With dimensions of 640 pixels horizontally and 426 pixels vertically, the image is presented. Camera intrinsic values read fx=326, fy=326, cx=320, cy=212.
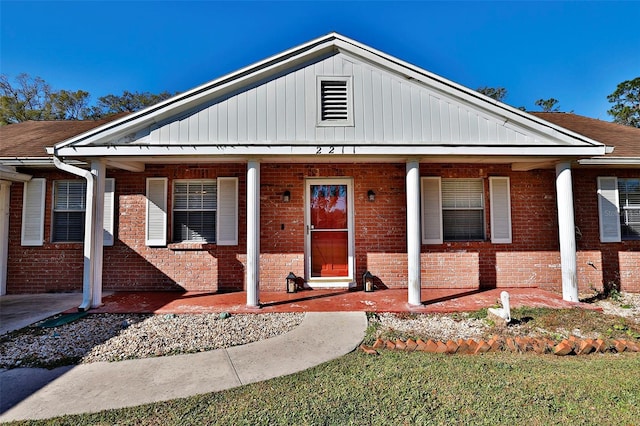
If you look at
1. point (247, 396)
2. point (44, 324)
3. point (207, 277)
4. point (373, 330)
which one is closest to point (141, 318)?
point (44, 324)

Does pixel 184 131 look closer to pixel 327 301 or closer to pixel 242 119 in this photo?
pixel 242 119

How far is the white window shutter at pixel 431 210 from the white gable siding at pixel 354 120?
1592 mm

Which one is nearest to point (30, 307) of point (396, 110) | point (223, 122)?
point (223, 122)

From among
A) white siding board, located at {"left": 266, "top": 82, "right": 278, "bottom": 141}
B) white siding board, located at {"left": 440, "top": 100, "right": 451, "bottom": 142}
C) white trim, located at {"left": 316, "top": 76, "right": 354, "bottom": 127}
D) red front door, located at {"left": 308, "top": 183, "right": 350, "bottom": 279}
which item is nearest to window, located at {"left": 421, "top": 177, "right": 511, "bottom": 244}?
white siding board, located at {"left": 440, "top": 100, "right": 451, "bottom": 142}

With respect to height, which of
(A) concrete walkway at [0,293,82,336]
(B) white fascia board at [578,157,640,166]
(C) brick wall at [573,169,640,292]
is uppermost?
(B) white fascia board at [578,157,640,166]

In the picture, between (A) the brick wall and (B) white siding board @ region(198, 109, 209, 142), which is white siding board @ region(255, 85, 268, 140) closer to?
(B) white siding board @ region(198, 109, 209, 142)

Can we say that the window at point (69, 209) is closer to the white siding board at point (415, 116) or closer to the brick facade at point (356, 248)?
the brick facade at point (356, 248)

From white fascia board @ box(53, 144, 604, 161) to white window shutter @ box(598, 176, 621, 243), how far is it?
2.20 m

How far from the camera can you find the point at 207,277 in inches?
283

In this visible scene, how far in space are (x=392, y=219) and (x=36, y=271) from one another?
7979 millimetres

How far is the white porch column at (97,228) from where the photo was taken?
5.82m

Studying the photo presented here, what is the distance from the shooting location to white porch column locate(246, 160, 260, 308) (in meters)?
5.83

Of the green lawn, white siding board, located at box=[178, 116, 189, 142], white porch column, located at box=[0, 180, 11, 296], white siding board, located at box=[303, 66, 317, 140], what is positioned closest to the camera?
the green lawn

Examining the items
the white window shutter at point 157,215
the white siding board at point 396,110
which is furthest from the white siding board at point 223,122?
the white siding board at point 396,110
